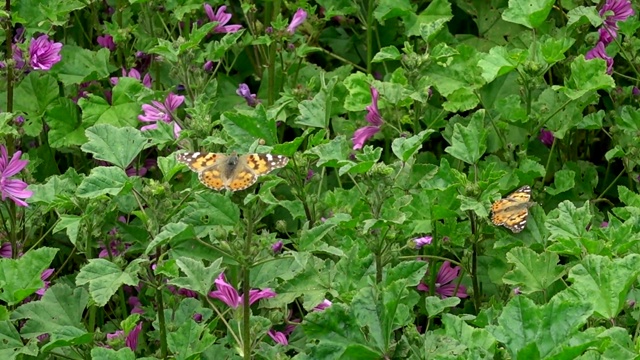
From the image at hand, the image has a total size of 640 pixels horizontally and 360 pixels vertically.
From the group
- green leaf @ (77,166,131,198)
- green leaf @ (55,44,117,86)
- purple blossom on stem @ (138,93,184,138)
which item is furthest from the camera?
Answer: green leaf @ (55,44,117,86)

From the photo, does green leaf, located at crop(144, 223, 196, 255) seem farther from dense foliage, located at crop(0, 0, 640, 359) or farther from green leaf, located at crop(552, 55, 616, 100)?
green leaf, located at crop(552, 55, 616, 100)

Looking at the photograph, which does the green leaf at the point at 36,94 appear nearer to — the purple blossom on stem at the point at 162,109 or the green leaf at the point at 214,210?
the purple blossom on stem at the point at 162,109

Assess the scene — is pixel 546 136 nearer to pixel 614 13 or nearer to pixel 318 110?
pixel 614 13

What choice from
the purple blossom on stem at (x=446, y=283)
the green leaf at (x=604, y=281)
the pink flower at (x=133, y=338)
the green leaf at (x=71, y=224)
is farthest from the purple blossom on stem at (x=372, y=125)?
the green leaf at (x=604, y=281)

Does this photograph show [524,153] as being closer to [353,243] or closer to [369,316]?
[353,243]

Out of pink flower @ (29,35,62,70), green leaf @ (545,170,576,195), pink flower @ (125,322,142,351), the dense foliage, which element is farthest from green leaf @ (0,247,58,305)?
green leaf @ (545,170,576,195)

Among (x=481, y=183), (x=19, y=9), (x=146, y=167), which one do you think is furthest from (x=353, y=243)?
(x=19, y=9)
